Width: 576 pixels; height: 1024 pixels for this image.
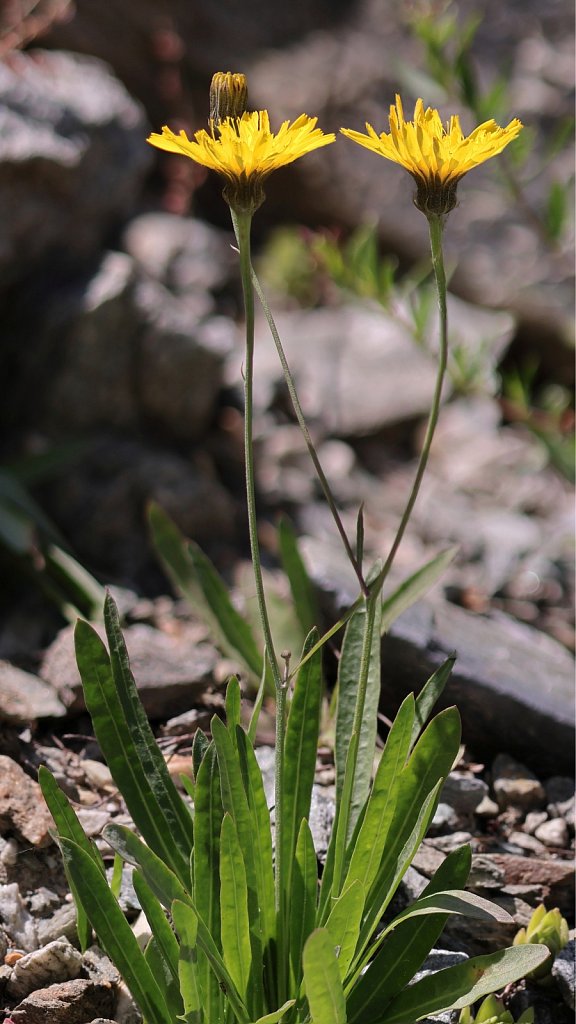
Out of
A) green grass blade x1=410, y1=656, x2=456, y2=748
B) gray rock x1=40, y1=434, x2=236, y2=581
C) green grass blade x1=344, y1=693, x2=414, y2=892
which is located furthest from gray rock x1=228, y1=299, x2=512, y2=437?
green grass blade x1=344, y1=693, x2=414, y2=892

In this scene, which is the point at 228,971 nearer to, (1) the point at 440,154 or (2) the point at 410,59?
(1) the point at 440,154

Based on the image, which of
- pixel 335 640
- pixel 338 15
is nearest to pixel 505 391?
pixel 338 15

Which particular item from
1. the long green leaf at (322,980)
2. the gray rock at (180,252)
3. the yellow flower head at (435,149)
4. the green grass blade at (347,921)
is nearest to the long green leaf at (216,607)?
the green grass blade at (347,921)

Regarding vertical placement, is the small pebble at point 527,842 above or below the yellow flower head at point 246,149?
below

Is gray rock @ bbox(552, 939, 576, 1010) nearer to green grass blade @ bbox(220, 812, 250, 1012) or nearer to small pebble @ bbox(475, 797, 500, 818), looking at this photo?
small pebble @ bbox(475, 797, 500, 818)

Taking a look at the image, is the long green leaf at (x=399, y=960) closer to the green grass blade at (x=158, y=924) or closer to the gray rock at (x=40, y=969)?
the green grass blade at (x=158, y=924)

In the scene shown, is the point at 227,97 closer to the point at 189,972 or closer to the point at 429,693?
the point at 429,693
